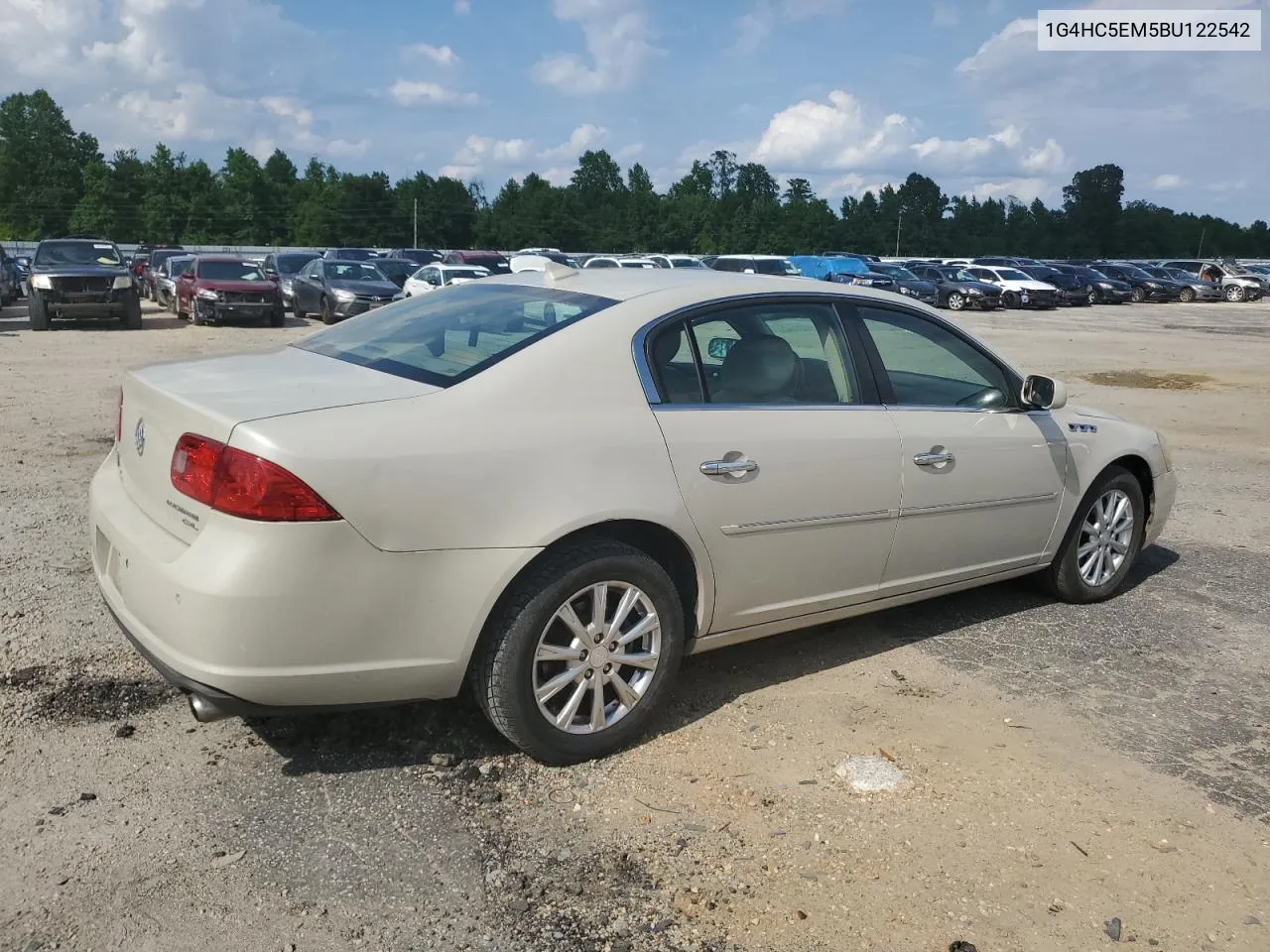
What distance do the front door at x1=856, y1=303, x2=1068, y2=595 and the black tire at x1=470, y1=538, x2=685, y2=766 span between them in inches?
51.8

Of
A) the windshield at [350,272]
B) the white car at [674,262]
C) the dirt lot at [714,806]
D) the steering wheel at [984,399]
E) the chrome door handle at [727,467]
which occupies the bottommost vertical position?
the dirt lot at [714,806]

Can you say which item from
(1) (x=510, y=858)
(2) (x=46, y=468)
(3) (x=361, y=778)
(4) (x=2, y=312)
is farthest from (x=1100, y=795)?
(4) (x=2, y=312)

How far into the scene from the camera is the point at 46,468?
24.9ft

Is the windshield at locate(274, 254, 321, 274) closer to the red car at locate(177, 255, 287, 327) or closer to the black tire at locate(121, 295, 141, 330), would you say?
the red car at locate(177, 255, 287, 327)

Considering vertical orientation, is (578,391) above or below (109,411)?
above

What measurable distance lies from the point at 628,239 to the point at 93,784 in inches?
3990

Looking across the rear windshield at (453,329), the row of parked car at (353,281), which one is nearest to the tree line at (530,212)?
the row of parked car at (353,281)

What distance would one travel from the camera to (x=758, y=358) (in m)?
4.07

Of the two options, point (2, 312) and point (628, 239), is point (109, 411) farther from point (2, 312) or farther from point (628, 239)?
point (628, 239)

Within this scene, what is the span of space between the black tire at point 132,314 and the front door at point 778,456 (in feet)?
64.8

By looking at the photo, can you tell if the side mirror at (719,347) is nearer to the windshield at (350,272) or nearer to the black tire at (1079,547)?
the black tire at (1079,547)

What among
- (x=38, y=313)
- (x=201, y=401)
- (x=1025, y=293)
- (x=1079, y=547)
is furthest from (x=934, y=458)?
(x=1025, y=293)

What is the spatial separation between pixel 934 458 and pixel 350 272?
860 inches

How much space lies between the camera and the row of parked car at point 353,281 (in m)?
20.4
